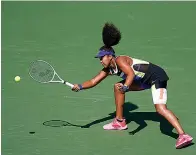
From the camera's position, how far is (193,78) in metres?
8.41

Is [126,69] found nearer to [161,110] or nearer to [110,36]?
[110,36]

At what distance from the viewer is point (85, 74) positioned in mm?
8664

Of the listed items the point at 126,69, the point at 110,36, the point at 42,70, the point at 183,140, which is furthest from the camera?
the point at 42,70

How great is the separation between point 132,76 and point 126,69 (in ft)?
0.36

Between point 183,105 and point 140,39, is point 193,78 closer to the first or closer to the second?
point 183,105

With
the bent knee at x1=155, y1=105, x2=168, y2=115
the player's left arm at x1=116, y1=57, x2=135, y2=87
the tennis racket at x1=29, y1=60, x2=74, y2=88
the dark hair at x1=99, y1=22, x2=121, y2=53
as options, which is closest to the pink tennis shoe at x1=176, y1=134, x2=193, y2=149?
the bent knee at x1=155, y1=105, x2=168, y2=115

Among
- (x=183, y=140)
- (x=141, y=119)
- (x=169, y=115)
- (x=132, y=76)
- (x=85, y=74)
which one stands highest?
(x=132, y=76)

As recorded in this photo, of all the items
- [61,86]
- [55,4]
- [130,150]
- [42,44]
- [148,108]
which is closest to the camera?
[130,150]

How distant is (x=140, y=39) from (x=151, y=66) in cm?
416

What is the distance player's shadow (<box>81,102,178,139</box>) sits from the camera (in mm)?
6627

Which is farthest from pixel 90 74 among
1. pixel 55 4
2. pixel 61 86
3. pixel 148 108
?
pixel 55 4

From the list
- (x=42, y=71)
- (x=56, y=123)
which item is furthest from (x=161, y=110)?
(x=42, y=71)

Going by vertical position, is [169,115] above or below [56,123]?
above

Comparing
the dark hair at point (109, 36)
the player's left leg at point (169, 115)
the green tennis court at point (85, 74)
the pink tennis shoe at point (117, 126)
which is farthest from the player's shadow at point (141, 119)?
the dark hair at point (109, 36)
